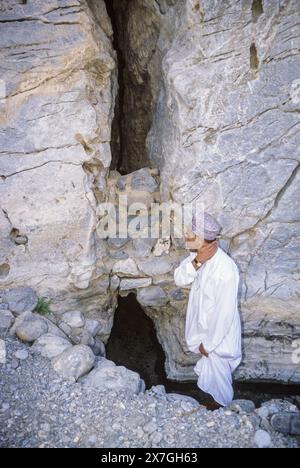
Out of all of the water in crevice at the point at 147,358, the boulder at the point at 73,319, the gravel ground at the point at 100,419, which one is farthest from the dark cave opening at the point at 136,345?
the gravel ground at the point at 100,419

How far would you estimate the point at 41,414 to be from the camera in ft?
8.87

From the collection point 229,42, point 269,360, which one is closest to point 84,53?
point 229,42

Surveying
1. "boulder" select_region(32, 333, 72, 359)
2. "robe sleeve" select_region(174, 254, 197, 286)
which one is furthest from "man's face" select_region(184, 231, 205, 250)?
"boulder" select_region(32, 333, 72, 359)

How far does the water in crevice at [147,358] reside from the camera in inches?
163

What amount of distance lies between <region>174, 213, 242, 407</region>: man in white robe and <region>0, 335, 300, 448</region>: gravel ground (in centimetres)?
43

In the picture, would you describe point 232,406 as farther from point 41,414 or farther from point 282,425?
point 41,414

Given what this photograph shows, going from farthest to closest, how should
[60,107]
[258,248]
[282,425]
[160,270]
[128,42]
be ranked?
1. [128,42]
2. [160,270]
3. [258,248]
4. [60,107]
5. [282,425]

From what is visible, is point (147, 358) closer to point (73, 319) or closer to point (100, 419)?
point (73, 319)

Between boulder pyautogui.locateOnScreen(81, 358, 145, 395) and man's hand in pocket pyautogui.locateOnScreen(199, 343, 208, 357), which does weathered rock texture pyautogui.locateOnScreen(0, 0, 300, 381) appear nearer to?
man's hand in pocket pyautogui.locateOnScreen(199, 343, 208, 357)

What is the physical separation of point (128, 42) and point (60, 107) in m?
1.59

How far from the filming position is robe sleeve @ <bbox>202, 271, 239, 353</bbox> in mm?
3104

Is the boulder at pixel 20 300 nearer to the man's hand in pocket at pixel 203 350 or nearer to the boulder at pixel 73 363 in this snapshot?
the boulder at pixel 73 363

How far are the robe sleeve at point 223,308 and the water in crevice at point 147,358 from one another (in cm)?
118
